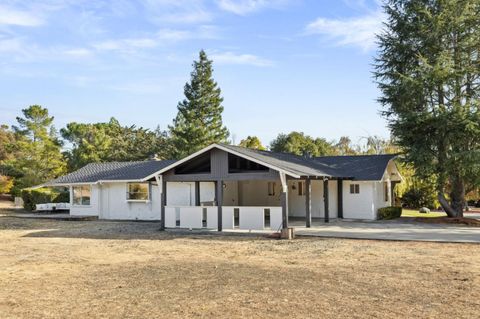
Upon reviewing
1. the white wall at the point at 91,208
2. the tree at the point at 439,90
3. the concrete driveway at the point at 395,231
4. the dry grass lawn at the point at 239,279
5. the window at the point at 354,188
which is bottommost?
the dry grass lawn at the point at 239,279

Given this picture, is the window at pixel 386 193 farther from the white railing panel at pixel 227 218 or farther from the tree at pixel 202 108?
the tree at pixel 202 108

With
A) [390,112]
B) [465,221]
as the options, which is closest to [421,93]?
[390,112]

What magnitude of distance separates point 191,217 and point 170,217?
1051 mm

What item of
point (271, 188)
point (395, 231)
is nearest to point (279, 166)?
point (395, 231)

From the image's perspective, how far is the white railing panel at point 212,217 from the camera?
19.7m

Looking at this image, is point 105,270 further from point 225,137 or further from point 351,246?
point 225,137

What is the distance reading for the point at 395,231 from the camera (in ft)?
58.4

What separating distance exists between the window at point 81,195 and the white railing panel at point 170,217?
354 inches

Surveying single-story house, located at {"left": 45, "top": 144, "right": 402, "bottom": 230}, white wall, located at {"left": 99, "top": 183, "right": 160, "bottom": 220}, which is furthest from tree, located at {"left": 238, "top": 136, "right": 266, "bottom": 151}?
white wall, located at {"left": 99, "top": 183, "right": 160, "bottom": 220}

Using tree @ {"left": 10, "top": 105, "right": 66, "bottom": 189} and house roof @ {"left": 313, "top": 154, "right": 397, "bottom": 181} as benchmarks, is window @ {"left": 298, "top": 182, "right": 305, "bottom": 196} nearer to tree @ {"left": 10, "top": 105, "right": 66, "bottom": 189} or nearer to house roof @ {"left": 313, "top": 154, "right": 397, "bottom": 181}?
house roof @ {"left": 313, "top": 154, "right": 397, "bottom": 181}

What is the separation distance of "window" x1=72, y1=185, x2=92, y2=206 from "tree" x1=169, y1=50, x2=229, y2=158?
21.7 metres

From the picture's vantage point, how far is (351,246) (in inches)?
559

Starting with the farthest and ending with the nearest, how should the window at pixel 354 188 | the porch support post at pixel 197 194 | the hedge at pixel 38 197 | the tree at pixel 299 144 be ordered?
the tree at pixel 299 144, the hedge at pixel 38 197, the window at pixel 354 188, the porch support post at pixel 197 194

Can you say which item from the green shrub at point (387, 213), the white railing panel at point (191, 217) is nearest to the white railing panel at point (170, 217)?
the white railing panel at point (191, 217)
